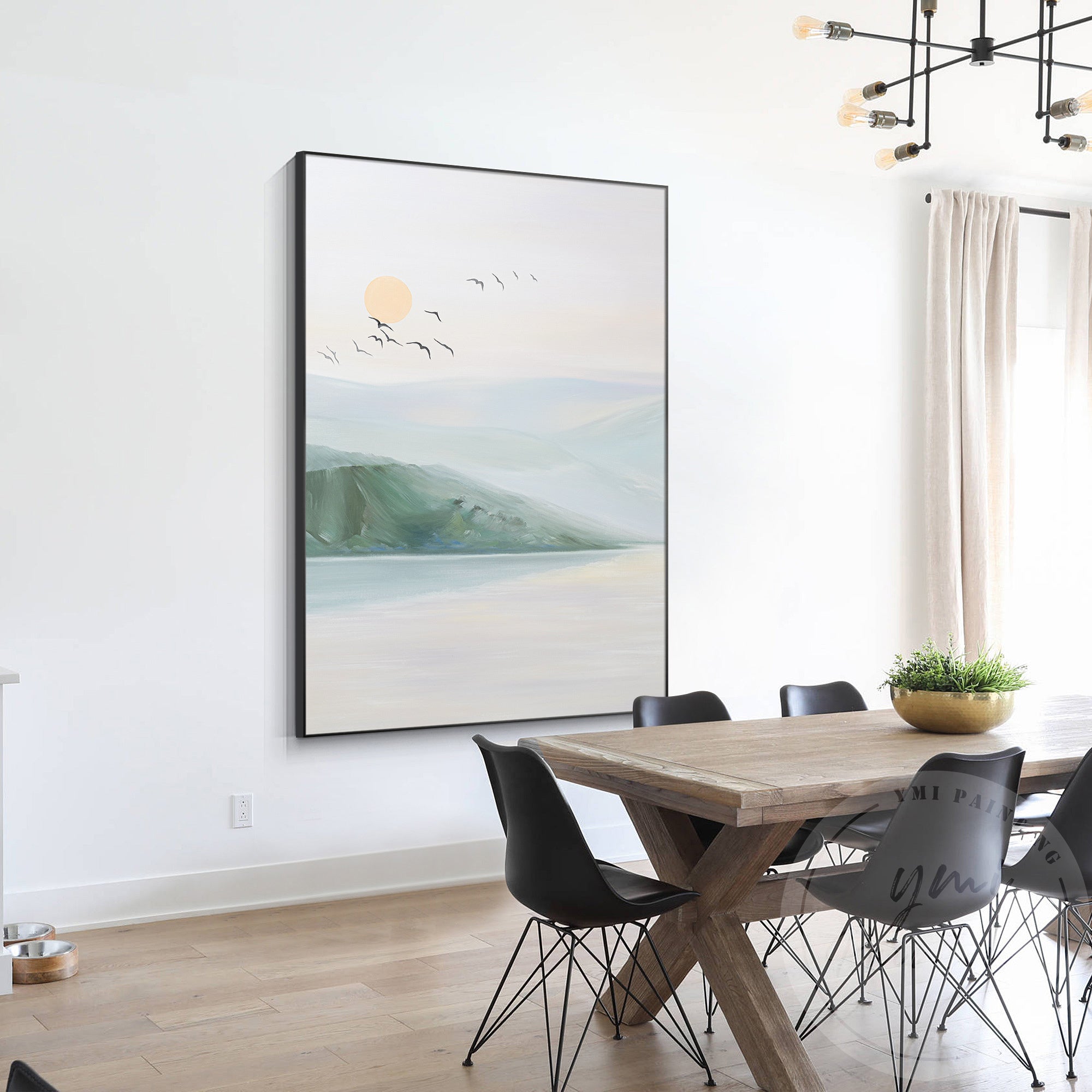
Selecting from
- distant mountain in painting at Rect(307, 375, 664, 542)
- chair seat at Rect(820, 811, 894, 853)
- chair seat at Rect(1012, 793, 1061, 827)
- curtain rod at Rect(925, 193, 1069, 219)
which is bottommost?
chair seat at Rect(820, 811, 894, 853)

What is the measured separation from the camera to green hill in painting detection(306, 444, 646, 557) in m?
4.48

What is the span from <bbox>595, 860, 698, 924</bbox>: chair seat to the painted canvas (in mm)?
1708

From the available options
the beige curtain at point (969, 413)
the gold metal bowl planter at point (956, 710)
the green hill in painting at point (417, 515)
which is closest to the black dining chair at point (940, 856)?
the gold metal bowl planter at point (956, 710)

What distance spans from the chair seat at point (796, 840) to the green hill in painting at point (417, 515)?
148cm

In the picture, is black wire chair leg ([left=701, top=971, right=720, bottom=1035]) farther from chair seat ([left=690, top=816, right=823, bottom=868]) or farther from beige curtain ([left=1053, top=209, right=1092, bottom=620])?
beige curtain ([left=1053, top=209, right=1092, bottom=620])

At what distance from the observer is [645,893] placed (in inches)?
115

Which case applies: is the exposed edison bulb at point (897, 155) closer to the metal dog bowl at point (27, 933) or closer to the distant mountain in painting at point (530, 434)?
the distant mountain in painting at point (530, 434)

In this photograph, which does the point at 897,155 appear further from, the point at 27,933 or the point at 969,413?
the point at 27,933

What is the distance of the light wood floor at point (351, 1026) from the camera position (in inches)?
116

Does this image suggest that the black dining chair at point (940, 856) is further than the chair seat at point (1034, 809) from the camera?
No

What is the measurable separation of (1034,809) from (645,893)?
5.21 feet

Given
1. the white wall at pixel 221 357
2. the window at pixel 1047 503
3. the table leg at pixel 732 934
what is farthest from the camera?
the window at pixel 1047 503

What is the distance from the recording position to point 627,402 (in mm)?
5000

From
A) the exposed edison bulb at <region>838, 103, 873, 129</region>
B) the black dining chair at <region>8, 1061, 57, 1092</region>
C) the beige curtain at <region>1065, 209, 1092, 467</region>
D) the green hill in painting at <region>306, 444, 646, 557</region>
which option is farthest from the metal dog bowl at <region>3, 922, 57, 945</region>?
the beige curtain at <region>1065, 209, 1092, 467</region>
